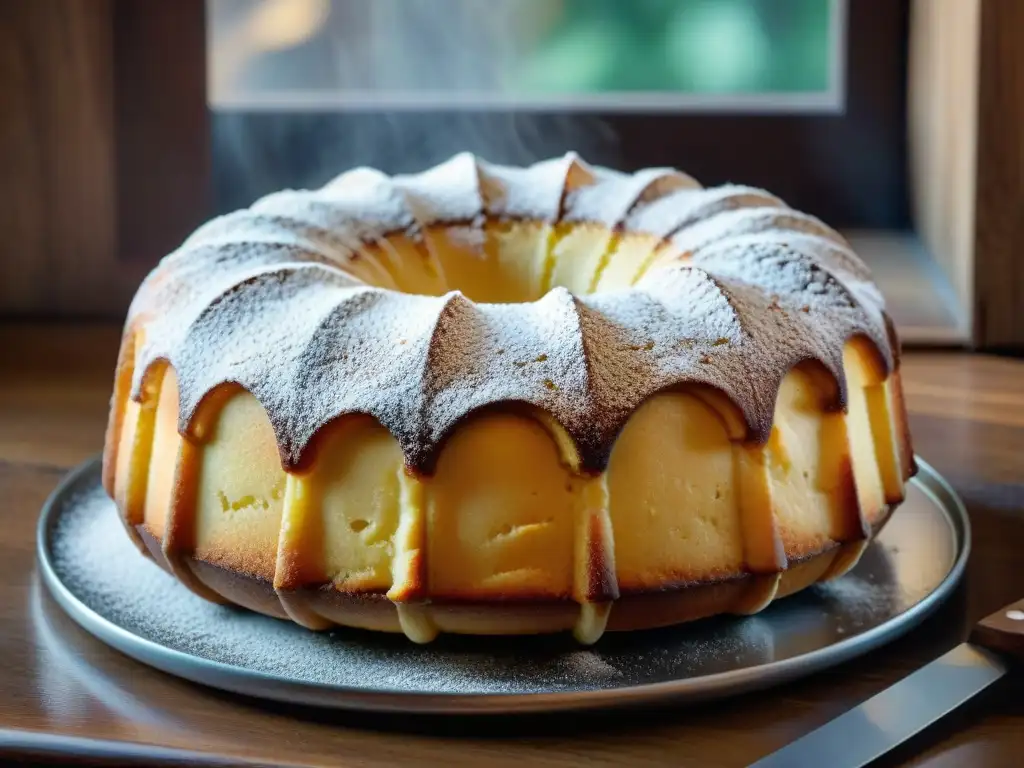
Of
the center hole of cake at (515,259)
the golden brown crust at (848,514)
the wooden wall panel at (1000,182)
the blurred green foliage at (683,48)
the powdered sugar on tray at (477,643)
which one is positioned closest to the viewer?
the powdered sugar on tray at (477,643)

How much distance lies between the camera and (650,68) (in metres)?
2.19

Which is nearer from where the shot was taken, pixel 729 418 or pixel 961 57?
pixel 729 418

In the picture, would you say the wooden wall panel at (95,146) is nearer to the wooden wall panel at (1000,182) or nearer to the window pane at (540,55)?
the window pane at (540,55)

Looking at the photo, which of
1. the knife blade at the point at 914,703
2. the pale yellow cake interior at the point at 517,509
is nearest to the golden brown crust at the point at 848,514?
the pale yellow cake interior at the point at 517,509

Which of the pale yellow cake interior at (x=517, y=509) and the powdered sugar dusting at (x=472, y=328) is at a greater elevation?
the powdered sugar dusting at (x=472, y=328)

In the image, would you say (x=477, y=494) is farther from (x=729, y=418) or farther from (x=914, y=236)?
(x=914, y=236)

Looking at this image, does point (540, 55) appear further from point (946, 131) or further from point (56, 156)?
point (56, 156)

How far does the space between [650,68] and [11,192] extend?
0.99m

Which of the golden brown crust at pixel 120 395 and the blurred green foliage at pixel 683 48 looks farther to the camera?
the blurred green foliage at pixel 683 48

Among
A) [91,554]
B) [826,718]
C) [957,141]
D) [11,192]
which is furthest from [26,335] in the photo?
[826,718]

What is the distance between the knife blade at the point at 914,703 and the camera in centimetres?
74

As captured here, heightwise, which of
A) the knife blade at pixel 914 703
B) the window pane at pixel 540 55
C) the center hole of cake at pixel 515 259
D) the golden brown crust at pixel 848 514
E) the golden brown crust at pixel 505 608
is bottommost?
the knife blade at pixel 914 703

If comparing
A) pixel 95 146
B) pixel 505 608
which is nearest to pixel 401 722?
pixel 505 608

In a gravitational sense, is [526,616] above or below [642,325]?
below
